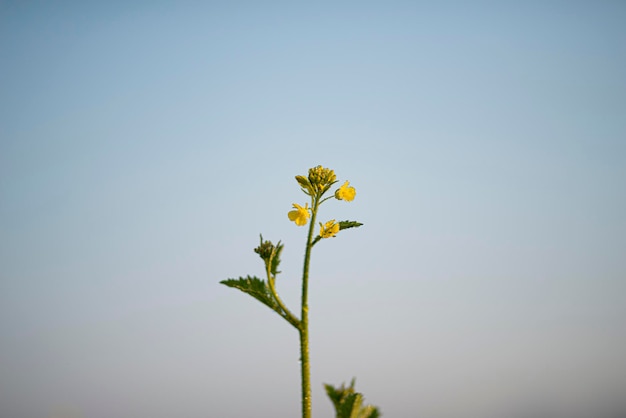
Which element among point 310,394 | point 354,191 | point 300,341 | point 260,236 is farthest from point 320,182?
point 310,394

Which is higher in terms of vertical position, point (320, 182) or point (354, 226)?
A: point (320, 182)

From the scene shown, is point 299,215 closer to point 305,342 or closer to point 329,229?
point 329,229

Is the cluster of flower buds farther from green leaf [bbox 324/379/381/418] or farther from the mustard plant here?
green leaf [bbox 324/379/381/418]

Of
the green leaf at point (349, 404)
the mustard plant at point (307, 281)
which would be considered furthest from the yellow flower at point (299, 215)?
the green leaf at point (349, 404)

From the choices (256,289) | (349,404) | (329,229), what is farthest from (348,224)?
(349,404)

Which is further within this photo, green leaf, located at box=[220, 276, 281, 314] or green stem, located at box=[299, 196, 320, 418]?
green leaf, located at box=[220, 276, 281, 314]

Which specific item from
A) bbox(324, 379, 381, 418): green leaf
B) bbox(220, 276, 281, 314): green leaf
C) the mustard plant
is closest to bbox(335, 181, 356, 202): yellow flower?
the mustard plant

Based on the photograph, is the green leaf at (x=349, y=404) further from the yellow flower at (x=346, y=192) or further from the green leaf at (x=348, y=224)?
the yellow flower at (x=346, y=192)

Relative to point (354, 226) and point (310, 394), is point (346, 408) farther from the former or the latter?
point (354, 226)
